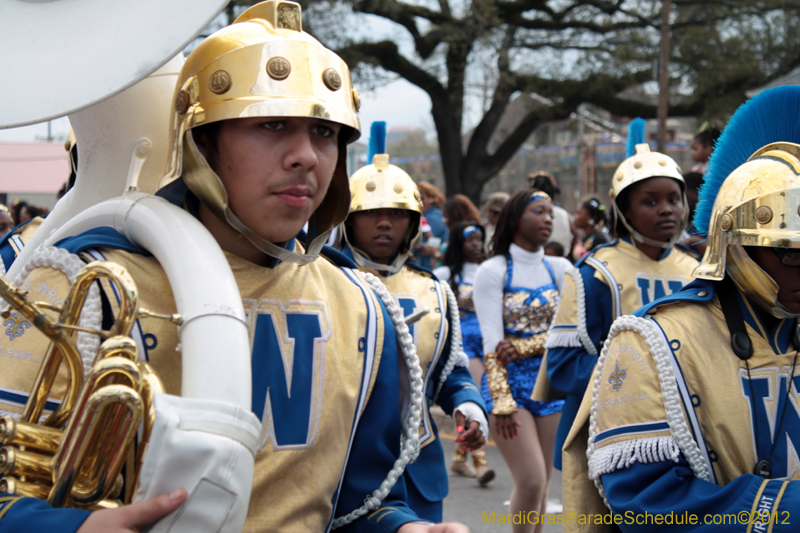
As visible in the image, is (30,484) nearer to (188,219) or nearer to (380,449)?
(188,219)

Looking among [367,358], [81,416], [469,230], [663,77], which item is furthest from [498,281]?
[663,77]

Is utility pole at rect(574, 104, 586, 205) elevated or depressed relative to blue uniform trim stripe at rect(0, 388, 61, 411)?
elevated

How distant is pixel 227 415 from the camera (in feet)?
4.16

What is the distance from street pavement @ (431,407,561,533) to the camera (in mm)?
5090

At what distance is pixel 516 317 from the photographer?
16.0ft

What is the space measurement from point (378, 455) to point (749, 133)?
1.66 m

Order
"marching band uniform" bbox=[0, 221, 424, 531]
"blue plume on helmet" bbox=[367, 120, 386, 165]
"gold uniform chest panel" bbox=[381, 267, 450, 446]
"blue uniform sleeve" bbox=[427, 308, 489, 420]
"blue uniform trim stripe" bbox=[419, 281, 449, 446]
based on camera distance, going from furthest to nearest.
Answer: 1. "blue plume on helmet" bbox=[367, 120, 386, 165]
2. "gold uniform chest panel" bbox=[381, 267, 450, 446]
3. "blue uniform trim stripe" bbox=[419, 281, 449, 446]
4. "blue uniform sleeve" bbox=[427, 308, 489, 420]
5. "marching band uniform" bbox=[0, 221, 424, 531]

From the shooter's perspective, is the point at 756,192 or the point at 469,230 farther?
the point at 469,230

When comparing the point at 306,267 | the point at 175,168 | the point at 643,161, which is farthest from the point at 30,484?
the point at 643,161

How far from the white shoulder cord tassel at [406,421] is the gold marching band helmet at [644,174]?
253cm

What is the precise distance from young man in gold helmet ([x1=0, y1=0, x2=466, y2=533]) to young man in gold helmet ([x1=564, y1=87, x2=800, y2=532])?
0.75 metres

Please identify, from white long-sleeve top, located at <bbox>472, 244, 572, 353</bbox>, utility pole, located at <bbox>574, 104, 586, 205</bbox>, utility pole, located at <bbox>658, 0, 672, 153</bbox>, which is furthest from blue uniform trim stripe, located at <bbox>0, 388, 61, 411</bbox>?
utility pole, located at <bbox>574, 104, 586, 205</bbox>

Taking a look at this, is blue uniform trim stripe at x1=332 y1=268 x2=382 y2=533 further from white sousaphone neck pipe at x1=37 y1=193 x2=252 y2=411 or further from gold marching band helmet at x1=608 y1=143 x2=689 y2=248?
gold marching band helmet at x1=608 y1=143 x2=689 y2=248

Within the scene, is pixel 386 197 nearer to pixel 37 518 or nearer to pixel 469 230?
pixel 469 230
